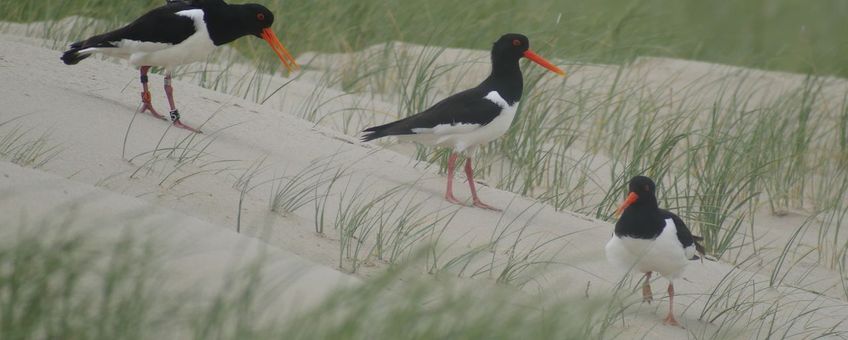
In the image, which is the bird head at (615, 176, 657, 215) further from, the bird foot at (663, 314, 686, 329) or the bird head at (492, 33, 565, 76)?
the bird head at (492, 33, 565, 76)

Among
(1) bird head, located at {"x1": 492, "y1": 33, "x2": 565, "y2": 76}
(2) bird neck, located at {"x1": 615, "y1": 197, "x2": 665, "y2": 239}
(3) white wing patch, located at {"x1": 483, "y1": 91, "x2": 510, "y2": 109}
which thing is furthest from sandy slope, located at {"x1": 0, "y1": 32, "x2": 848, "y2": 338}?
(1) bird head, located at {"x1": 492, "y1": 33, "x2": 565, "y2": 76}

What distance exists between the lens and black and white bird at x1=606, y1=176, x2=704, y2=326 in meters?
5.05

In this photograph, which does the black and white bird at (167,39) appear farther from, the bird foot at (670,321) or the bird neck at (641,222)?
the bird foot at (670,321)

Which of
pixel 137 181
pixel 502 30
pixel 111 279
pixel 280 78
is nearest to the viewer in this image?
pixel 111 279

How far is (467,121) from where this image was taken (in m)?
6.13

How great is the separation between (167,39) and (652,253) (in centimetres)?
266

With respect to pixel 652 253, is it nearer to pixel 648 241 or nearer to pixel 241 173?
pixel 648 241

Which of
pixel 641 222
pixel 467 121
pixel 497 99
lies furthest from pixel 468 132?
pixel 641 222

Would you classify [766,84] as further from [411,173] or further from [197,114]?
[197,114]

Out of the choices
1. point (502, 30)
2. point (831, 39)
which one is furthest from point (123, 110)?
point (831, 39)

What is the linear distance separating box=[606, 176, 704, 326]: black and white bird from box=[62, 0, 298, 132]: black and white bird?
2.20m

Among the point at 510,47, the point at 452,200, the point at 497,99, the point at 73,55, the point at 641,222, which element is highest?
the point at 510,47

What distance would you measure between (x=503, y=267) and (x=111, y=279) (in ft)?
7.78

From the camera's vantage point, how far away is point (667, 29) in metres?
11.6
